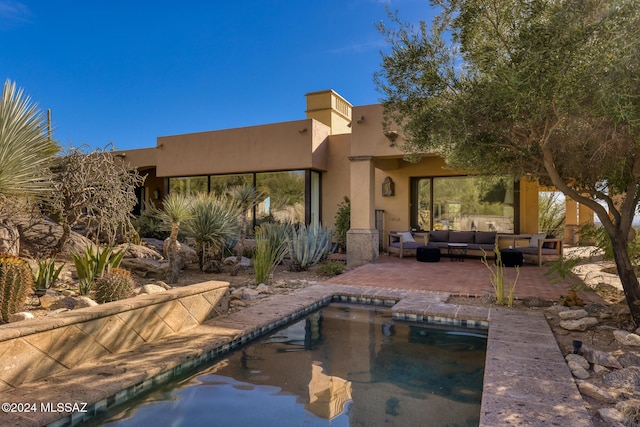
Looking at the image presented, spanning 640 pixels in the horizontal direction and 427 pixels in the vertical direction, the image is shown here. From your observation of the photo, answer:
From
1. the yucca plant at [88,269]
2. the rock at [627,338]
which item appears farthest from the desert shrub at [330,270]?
the rock at [627,338]

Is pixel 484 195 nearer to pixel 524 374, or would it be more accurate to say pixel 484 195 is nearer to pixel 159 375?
pixel 524 374

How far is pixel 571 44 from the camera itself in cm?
359

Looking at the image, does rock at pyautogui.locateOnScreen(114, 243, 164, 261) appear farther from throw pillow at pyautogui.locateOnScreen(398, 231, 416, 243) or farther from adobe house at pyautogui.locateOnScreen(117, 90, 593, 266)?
throw pillow at pyautogui.locateOnScreen(398, 231, 416, 243)

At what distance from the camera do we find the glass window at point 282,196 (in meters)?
13.3

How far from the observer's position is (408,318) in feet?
19.1

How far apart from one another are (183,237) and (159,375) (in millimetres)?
8272

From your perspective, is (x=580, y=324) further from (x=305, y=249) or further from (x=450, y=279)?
(x=305, y=249)

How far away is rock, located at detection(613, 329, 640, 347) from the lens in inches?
167

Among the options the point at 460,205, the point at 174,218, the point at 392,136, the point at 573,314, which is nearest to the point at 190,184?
the point at 174,218

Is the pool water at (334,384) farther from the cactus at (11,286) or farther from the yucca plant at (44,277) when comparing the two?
the yucca plant at (44,277)

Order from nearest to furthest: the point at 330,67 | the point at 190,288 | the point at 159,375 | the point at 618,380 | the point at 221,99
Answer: the point at 618,380
the point at 159,375
the point at 190,288
the point at 330,67
the point at 221,99

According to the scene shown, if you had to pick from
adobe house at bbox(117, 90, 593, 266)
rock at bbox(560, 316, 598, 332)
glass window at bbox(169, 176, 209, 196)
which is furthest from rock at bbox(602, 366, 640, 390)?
glass window at bbox(169, 176, 209, 196)

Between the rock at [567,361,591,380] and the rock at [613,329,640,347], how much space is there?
1041 millimetres

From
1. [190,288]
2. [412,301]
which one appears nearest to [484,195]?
[412,301]
